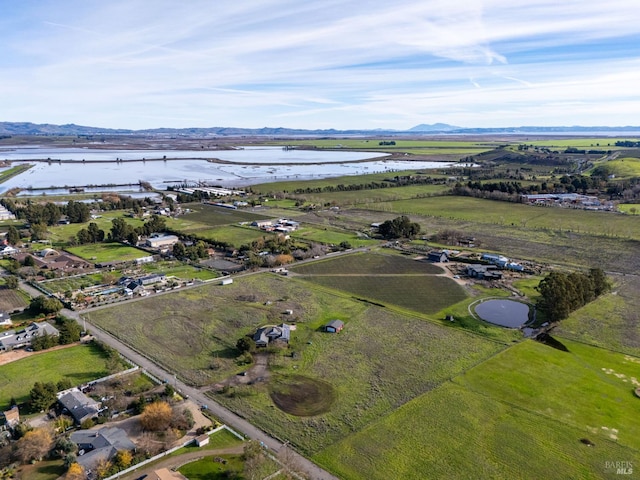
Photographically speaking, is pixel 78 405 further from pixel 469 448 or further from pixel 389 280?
pixel 389 280

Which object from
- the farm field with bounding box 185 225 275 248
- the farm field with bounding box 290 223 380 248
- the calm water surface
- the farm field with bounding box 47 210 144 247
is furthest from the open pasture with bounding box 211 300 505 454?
the calm water surface

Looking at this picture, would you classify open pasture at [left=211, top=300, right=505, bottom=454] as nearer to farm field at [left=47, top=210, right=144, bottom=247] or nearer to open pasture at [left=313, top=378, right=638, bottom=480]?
open pasture at [left=313, top=378, right=638, bottom=480]

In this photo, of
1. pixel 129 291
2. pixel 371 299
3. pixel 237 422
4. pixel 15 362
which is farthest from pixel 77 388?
pixel 371 299

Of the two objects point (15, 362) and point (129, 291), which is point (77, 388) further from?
point (129, 291)

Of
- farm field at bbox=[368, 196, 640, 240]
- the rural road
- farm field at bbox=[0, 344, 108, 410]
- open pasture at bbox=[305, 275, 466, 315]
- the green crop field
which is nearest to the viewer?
the rural road

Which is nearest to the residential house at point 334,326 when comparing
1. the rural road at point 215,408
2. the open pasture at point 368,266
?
the rural road at point 215,408
